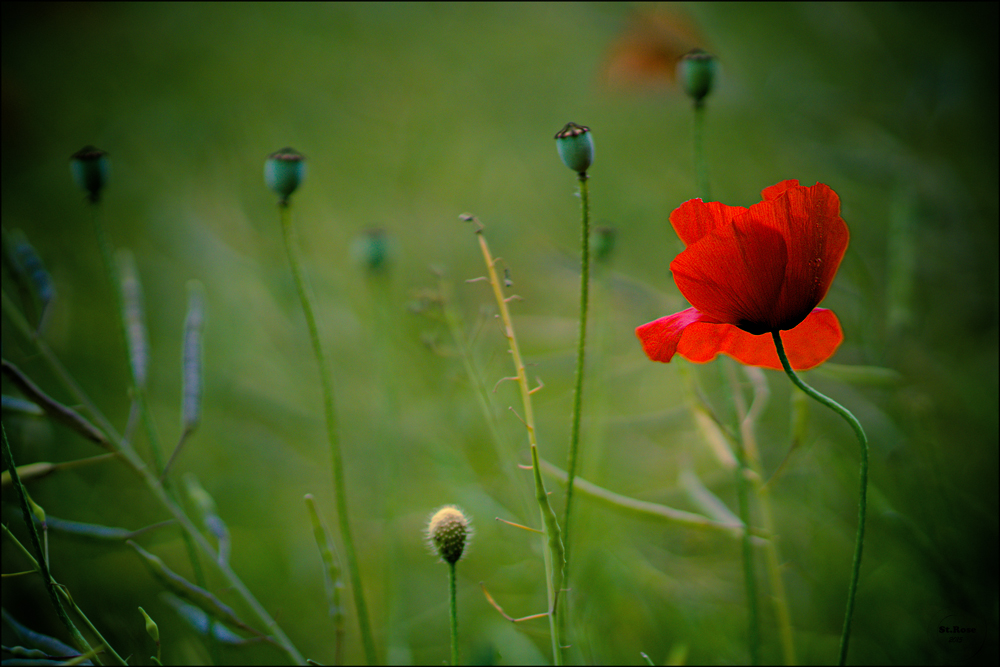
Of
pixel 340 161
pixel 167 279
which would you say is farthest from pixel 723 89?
pixel 167 279

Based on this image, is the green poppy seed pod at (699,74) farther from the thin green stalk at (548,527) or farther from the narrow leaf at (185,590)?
the narrow leaf at (185,590)

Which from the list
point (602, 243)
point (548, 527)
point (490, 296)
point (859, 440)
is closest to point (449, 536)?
point (548, 527)

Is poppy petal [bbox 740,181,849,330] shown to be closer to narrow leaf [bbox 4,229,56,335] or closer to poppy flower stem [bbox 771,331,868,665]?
poppy flower stem [bbox 771,331,868,665]

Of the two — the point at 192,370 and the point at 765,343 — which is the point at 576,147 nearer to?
the point at 765,343

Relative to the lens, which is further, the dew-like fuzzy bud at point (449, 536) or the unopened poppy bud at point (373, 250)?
the unopened poppy bud at point (373, 250)

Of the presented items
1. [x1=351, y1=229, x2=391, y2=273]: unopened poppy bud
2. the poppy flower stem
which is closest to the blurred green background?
[x1=351, y1=229, x2=391, y2=273]: unopened poppy bud

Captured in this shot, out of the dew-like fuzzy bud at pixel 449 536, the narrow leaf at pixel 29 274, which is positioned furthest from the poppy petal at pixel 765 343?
the narrow leaf at pixel 29 274
